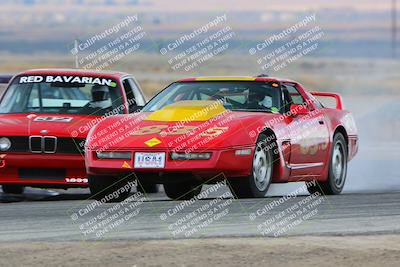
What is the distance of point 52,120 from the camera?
13.5 metres

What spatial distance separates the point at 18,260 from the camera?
8102mm

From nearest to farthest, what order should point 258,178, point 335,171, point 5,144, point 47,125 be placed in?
point 258,178
point 5,144
point 47,125
point 335,171

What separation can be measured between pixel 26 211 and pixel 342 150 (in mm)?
4424

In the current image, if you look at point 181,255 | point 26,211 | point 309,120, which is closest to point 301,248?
point 181,255

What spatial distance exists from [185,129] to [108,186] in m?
0.98

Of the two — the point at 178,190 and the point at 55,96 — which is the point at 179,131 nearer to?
the point at 178,190

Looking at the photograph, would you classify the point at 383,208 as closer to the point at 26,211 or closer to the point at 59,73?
the point at 26,211

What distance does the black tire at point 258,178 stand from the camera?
11.8m

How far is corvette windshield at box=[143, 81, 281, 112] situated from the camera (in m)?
12.8

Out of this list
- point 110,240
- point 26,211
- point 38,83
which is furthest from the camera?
point 38,83

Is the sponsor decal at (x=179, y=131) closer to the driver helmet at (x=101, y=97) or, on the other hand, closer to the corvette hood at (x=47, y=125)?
the corvette hood at (x=47, y=125)

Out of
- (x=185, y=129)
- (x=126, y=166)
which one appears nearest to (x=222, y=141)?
(x=185, y=129)

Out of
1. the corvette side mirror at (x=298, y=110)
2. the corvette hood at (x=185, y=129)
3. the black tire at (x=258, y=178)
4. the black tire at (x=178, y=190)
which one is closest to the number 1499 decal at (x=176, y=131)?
the corvette hood at (x=185, y=129)

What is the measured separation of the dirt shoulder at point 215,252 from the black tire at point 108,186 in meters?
3.24
